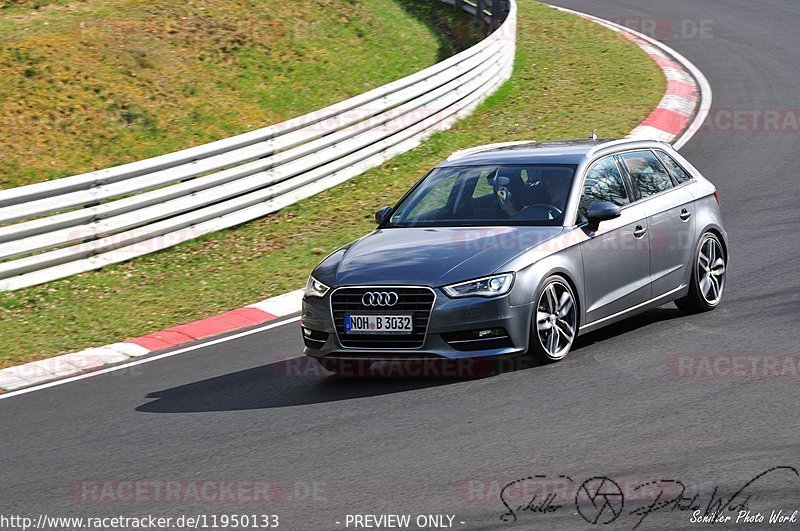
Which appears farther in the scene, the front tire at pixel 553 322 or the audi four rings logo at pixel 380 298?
the front tire at pixel 553 322

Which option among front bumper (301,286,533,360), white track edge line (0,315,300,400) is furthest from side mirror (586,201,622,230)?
white track edge line (0,315,300,400)

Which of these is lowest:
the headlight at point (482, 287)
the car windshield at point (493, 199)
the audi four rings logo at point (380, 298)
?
the audi four rings logo at point (380, 298)

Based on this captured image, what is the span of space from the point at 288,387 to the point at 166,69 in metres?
12.7

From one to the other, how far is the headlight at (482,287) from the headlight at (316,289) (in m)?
0.98

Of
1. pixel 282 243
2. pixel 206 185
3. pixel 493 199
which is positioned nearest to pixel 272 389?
pixel 493 199

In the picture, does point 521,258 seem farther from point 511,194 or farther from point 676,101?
point 676,101

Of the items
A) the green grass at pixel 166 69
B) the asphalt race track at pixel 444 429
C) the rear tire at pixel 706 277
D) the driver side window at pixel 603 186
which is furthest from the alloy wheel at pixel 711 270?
the green grass at pixel 166 69

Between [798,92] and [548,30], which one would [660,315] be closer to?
[798,92]

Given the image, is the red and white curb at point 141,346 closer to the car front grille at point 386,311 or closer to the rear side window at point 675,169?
the car front grille at point 386,311

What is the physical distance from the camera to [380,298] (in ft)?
27.5

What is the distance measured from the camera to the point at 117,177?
13.8 meters

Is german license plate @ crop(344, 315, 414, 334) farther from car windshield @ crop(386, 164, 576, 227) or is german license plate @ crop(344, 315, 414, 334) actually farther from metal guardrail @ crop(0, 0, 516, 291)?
metal guardrail @ crop(0, 0, 516, 291)

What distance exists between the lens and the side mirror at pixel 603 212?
905 cm

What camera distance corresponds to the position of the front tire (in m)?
8.55
